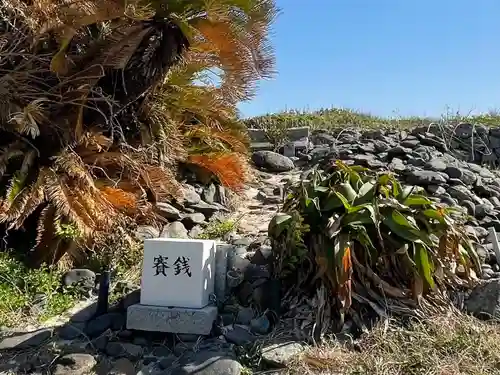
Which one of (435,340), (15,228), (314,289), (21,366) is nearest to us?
(435,340)

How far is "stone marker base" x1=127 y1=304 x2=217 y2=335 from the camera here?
3.53 meters

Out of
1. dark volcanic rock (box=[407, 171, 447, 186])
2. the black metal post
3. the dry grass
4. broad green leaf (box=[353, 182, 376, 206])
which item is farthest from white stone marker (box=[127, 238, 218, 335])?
dark volcanic rock (box=[407, 171, 447, 186])

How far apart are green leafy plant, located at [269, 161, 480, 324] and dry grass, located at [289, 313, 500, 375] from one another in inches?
8.4

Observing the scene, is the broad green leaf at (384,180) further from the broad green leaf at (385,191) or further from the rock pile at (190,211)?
the rock pile at (190,211)

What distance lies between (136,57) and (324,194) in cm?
213

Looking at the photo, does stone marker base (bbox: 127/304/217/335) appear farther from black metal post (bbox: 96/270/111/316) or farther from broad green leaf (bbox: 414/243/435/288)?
broad green leaf (bbox: 414/243/435/288)

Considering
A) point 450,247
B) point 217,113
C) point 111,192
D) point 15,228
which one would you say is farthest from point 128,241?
point 450,247

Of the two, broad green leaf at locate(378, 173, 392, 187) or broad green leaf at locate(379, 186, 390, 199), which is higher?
broad green leaf at locate(378, 173, 392, 187)

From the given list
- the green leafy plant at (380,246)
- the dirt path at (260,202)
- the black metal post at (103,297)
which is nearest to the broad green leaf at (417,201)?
the green leafy plant at (380,246)

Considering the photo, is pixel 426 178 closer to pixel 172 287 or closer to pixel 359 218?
pixel 359 218

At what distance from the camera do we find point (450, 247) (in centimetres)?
378

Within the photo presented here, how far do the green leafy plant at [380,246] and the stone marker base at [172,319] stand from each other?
0.67m

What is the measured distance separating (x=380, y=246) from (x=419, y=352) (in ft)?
2.45

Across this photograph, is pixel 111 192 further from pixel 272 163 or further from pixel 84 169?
pixel 272 163
